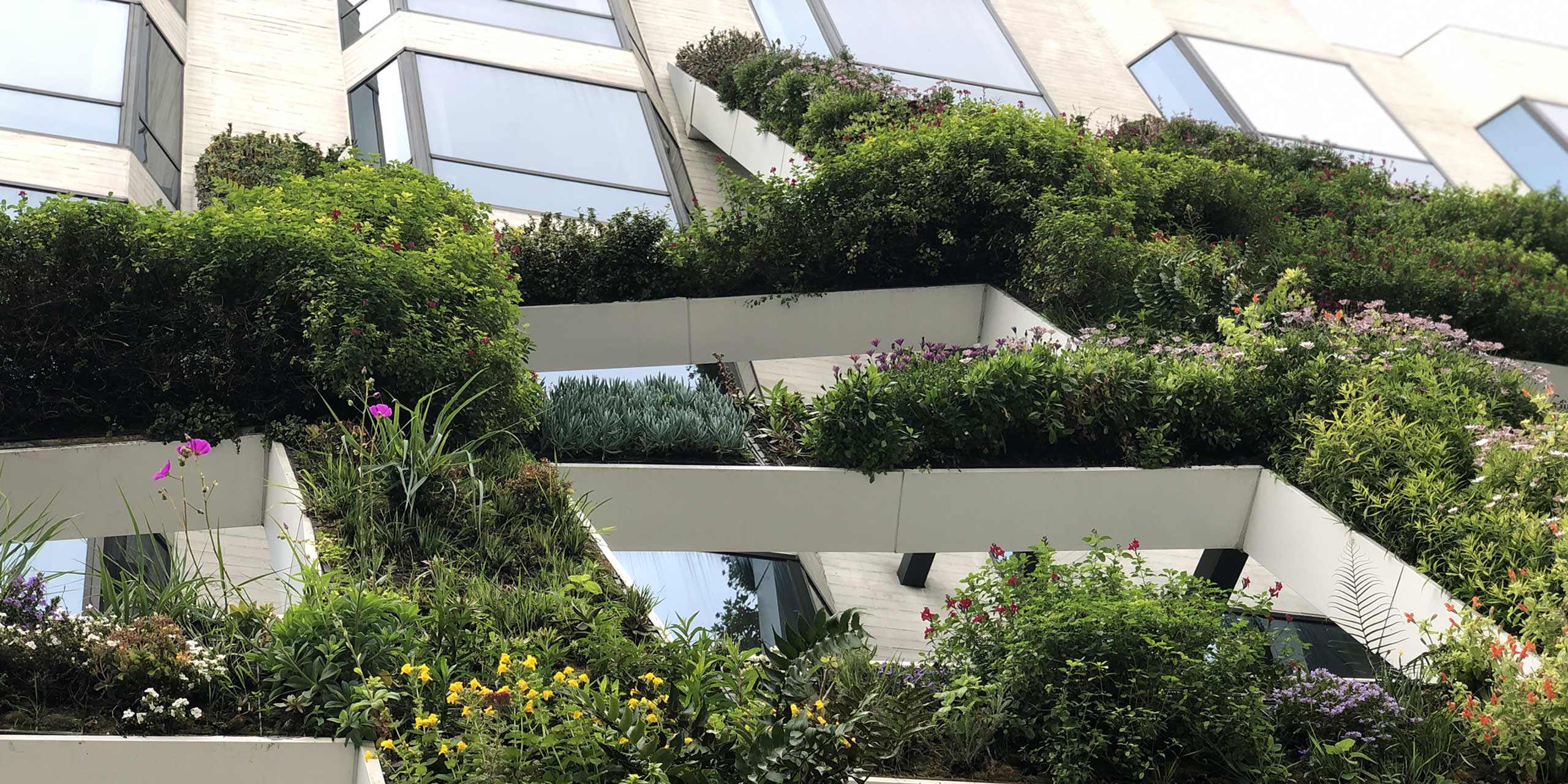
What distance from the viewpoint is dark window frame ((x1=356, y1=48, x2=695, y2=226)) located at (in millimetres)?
11461

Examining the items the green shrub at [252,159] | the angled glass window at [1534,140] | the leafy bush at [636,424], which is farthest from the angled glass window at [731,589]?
the angled glass window at [1534,140]

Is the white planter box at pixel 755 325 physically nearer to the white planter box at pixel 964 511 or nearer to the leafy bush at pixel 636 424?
the leafy bush at pixel 636 424

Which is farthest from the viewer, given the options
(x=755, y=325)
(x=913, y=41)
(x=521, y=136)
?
(x=913, y=41)

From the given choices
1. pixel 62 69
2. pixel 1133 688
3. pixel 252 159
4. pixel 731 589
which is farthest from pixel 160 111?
pixel 1133 688

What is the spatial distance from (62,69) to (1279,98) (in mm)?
15683

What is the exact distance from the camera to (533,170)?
1170 centimetres

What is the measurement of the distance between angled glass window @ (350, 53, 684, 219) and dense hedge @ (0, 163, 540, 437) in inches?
222

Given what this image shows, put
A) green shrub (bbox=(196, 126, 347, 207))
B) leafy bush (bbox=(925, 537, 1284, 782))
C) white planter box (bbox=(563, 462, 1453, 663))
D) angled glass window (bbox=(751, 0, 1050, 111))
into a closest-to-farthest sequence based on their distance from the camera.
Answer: leafy bush (bbox=(925, 537, 1284, 782)) < white planter box (bbox=(563, 462, 1453, 663)) < green shrub (bbox=(196, 126, 347, 207)) < angled glass window (bbox=(751, 0, 1050, 111))

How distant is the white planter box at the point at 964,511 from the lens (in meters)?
6.00

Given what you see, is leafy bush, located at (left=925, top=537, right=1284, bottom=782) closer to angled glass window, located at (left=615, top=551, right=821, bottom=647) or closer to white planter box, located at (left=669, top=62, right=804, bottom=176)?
angled glass window, located at (left=615, top=551, right=821, bottom=647)

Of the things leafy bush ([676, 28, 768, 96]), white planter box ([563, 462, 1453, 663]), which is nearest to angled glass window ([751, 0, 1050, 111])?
leafy bush ([676, 28, 768, 96])

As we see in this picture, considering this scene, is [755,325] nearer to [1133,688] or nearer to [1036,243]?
[1036,243]

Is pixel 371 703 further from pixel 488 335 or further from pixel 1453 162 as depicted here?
pixel 1453 162

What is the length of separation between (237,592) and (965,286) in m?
6.51
